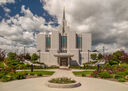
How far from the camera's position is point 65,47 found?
55.6m

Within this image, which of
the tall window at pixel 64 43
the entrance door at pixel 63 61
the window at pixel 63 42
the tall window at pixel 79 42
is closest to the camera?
the entrance door at pixel 63 61

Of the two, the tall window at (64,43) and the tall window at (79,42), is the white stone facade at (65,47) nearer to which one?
the tall window at (64,43)

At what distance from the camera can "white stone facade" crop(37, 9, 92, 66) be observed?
48.8 meters

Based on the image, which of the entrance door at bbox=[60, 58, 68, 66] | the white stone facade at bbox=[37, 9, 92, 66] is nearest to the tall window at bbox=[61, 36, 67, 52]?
the white stone facade at bbox=[37, 9, 92, 66]

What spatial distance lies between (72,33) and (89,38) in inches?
482

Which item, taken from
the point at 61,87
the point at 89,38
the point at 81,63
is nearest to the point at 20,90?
the point at 61,87

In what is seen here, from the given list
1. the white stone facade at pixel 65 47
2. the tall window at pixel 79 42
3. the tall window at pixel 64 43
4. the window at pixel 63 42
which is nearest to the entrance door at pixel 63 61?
the white stone facade at pixel 65 47

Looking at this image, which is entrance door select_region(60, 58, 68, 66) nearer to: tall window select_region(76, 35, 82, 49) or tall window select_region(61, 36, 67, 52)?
tall window select_region(61, 36, 67, 52)

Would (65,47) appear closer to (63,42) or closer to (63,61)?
(63,42)

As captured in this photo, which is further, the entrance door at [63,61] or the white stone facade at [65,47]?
the white stone facade at [65,47]

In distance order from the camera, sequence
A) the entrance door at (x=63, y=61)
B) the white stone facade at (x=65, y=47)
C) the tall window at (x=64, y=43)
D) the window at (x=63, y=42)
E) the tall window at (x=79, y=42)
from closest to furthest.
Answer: the entrance door at (x=63, y=61), the white stone facade at (x=65, y=47), the tall window at (x=64, y=43), the window at (x=63, y=42), the tall window at (x=79, y=42)

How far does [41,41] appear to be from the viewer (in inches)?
2290

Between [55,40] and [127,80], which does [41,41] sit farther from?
[127,80]

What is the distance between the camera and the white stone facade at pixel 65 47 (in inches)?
1919
